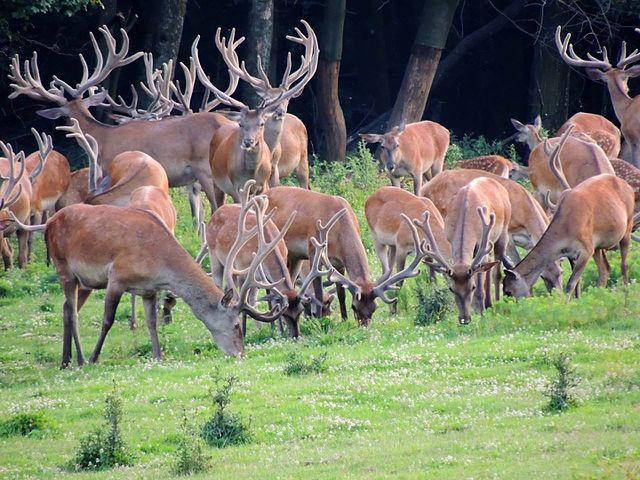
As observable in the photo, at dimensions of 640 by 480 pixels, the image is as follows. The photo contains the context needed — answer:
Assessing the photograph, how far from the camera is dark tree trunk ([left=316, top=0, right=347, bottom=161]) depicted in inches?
945

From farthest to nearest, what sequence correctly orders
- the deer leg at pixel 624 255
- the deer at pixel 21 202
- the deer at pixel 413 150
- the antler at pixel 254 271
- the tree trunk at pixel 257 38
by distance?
the tree trunk at pixel 257 38 < the deer at pixel 413 150 < the deer at pixel 21 202 < the deer leg at pixel 624 255 < the antler at pixel 254 271

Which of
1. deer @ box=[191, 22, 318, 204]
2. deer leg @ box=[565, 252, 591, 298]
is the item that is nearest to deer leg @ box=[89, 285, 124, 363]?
deer leg @ box=[565, 252, 591, 298]

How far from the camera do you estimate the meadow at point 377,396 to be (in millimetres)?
7949

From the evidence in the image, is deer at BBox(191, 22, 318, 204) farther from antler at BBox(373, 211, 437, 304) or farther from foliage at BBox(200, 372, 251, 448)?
foliage at BBox(200, 372, 251, 448)

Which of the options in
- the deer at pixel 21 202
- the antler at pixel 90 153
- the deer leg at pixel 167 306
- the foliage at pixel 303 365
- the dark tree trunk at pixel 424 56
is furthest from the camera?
the dark tree trunk at pixel 424 56

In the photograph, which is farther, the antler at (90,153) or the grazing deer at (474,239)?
the antler at (90,153)

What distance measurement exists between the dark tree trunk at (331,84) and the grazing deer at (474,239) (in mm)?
9476

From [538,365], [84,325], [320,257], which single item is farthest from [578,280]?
[84,325]

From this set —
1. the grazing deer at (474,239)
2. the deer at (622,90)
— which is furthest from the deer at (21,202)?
the deer at (622,90)

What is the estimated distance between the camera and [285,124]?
19469 mm

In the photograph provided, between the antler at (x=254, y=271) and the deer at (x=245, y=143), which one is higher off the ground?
the deer at (x=245, y=143)

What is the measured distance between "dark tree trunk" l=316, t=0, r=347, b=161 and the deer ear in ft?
40.8

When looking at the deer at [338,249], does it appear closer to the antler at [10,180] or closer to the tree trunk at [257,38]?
the antler at [10,180]

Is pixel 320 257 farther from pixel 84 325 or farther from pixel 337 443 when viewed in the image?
pixel 337 443
